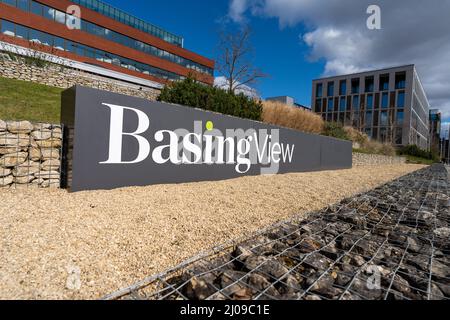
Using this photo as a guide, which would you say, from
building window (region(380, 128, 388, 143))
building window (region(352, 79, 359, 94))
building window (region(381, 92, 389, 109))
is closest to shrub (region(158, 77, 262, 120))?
building window (region(380, 128, 388, 143))

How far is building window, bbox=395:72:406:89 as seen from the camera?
140 feet

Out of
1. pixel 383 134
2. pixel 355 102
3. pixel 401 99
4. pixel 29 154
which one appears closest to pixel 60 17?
pixel 29 154

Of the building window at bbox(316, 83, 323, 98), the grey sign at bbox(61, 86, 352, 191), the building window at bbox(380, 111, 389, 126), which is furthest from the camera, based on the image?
the building window at bbox(316, 83, 323, 98)

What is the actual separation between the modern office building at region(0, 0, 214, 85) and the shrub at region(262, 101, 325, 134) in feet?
39.9

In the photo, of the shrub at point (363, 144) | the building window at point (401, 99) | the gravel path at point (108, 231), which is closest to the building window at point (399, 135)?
the building window at point (401, 99)

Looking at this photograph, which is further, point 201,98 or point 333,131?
point 333,131

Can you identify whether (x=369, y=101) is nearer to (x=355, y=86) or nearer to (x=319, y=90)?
(x=355, y=86)

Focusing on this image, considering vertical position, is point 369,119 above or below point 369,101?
below

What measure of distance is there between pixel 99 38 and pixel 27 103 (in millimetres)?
25458

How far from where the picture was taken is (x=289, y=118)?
1459 cm

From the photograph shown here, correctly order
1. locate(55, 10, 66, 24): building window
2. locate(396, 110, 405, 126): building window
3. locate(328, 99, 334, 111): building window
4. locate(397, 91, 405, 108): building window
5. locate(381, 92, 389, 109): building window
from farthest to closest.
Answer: locate(328, 99, 334, 111): building window, locate(381, 92, 389, 109): building window, locate(396, 110, 405, 126): building window, locate(397, 91, 405, 108): building window, locate(55, 10, 66, 24): building window

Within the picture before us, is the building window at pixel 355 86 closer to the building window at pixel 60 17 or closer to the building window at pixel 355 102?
the building window at pixel 355 102

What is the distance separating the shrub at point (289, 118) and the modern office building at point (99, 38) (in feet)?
39.9

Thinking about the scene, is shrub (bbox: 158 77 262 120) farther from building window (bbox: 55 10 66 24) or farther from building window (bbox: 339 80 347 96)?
building window (bbox: 339 80 347 96)
